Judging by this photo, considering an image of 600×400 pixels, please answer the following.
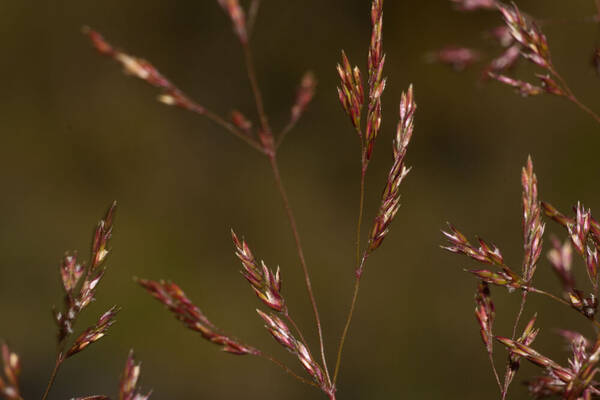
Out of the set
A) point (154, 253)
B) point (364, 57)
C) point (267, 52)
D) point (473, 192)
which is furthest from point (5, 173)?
point (473, 192)

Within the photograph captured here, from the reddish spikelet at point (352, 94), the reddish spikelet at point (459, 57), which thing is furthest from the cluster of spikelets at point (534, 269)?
the reddish spikelet at point (459, 57)

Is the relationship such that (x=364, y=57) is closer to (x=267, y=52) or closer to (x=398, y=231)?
(x=267, y=52)

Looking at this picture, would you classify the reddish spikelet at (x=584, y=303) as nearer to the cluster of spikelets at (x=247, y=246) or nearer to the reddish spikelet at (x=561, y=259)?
the reddish spikelet at (x=561, y=259)

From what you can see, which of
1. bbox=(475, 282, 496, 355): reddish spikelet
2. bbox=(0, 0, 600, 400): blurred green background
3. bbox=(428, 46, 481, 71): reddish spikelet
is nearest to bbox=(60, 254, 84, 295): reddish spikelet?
bbox=(475, 282, 496, 355): reddish spikelet

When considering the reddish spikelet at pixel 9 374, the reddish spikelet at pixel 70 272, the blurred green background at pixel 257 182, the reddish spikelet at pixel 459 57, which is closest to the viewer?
the reddish spikelet at pixel 9 374

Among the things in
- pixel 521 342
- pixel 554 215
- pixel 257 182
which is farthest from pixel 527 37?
pixel 257 182

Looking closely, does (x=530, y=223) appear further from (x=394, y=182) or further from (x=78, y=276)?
(x=78, y=276)
